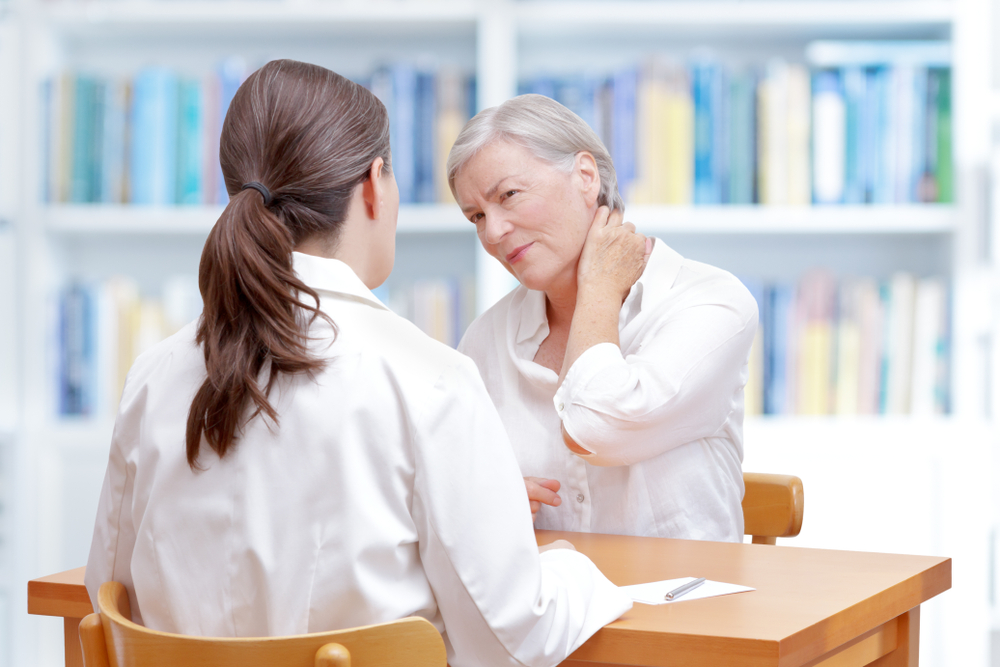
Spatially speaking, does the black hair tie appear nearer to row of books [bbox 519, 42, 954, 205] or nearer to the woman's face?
the woman's face

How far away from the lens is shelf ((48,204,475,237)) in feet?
7.92

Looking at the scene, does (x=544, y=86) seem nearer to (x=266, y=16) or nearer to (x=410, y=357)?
(x=266, y=16)

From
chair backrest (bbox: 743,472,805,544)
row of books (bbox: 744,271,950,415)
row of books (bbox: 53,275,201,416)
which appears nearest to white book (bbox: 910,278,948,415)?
row of books (bbox: 744,271,950,415)

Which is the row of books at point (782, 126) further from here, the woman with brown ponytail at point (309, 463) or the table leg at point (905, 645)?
the woman with brown ponytail at point (309, 463)

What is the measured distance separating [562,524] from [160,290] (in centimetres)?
164

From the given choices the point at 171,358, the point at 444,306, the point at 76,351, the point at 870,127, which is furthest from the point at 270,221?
the point at 870,127

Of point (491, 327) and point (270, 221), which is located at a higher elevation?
point (270, 221)

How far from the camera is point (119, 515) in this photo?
95cm

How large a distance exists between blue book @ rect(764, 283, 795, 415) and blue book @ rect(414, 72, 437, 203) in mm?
910

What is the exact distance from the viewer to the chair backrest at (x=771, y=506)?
1589 mm

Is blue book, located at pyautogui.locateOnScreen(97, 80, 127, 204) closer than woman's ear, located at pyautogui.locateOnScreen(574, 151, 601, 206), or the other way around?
woman's ear, located at pyautogui.locateOnScreen(574, 151, 601, 206)

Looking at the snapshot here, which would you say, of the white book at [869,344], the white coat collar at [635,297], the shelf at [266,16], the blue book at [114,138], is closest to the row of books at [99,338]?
the blue book at [114,138]

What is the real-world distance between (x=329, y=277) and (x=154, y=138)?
1755 millimetres

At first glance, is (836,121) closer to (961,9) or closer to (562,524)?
(961,9)
